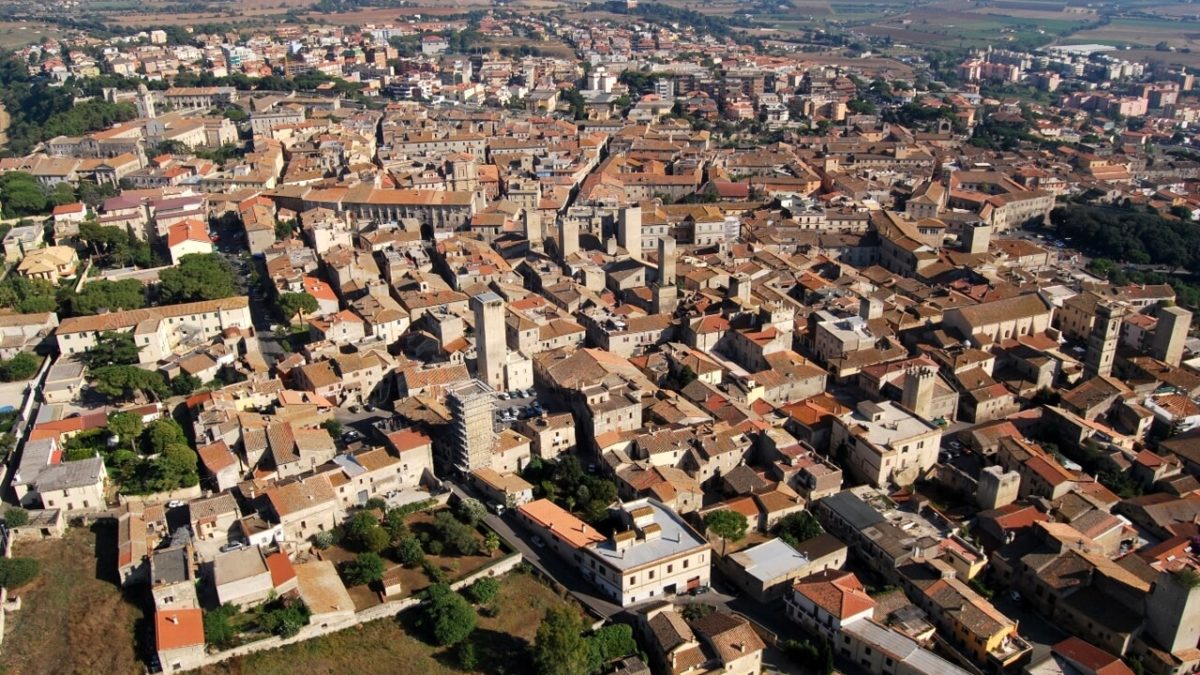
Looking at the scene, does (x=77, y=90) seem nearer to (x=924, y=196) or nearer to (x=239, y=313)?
(x=239, y=313)

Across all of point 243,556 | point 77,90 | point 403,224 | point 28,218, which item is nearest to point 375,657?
point 243,556

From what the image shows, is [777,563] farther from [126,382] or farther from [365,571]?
[126,382]

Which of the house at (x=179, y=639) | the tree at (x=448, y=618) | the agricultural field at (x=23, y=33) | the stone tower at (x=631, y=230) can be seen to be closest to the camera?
the house at (x=179, y=639)

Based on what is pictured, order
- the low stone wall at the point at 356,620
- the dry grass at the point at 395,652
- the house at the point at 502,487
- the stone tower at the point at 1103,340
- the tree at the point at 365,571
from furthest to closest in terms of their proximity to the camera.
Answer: the stone tower at the point at 1103,340 → the house at the point at 502,487 → the tree at the point at 365,571 → the dry grass at the point at 395,652 → the low stone wall at the point at 356,620

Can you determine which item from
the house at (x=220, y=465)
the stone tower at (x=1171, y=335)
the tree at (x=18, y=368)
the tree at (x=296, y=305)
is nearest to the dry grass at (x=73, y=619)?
the house at (x=220, y=465)

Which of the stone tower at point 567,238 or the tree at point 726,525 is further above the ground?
the stone tower at point 567,238

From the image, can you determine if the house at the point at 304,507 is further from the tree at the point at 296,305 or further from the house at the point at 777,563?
the tree at the point at 296,305

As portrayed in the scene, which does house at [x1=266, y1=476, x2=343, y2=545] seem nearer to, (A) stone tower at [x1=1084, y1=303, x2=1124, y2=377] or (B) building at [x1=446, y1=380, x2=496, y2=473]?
(B) building at [x1=446, y1=380, x2=496, y2=473]
